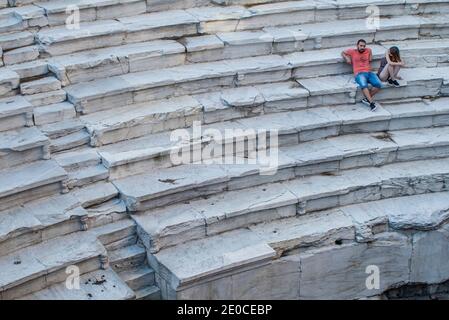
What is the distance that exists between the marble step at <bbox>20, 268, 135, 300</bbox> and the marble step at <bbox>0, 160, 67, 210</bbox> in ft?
3.09

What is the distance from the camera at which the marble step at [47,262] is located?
26.8 ft

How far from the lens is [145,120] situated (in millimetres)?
9695

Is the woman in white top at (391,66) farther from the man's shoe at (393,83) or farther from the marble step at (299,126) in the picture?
the marble step at (299,126)

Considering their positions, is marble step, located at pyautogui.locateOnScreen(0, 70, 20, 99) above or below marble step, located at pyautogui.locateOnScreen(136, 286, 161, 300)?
above

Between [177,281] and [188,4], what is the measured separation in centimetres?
398

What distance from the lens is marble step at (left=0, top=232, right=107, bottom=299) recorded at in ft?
26.8

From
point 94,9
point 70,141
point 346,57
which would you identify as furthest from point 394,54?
point 70,141

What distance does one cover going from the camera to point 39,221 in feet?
28.1

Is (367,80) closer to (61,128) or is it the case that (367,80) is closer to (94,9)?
(94,9)

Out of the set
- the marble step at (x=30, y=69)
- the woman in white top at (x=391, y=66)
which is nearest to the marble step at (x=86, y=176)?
the marble step at (x=30, y=69)

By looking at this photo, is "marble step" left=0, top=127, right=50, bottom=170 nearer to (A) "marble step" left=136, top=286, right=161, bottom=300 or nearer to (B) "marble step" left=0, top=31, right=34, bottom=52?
(B) "marble step" left=0, top=31, right=34, bottom=52

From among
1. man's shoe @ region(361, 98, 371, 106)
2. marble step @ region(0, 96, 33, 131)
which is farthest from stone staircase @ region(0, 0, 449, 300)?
man's shoe @ region(361, 98, 371, 106)

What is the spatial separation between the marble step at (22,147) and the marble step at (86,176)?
324mm

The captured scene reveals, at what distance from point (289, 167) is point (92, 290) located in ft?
8.40
